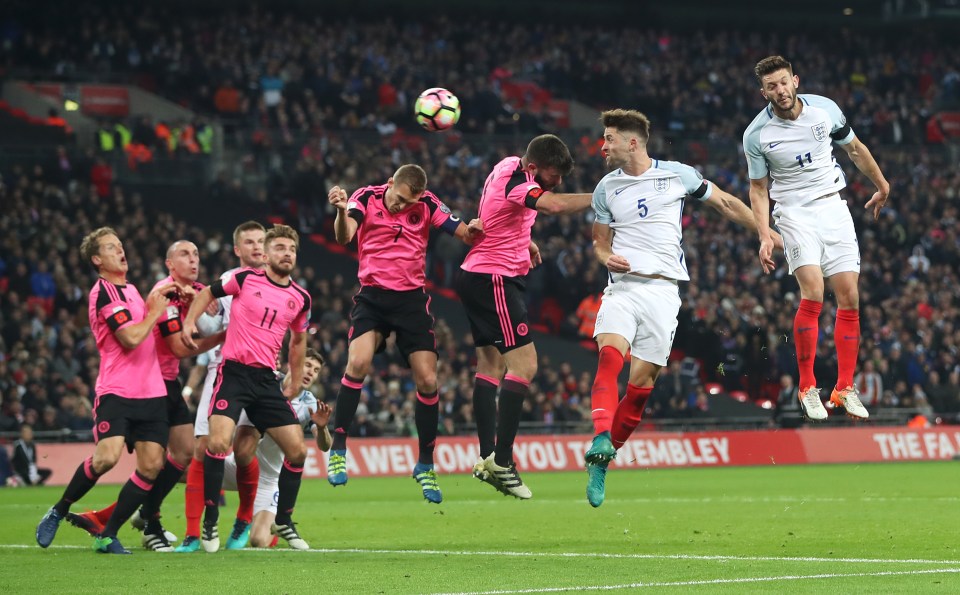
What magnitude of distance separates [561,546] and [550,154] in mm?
3210

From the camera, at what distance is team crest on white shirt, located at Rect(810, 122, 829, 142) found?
38.5 feet

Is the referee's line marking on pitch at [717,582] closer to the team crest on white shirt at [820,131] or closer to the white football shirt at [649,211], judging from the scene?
the white football shirt at [649,211]

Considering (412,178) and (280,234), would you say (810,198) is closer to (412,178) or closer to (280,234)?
(412,178)

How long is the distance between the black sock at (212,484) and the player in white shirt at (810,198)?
4.79 metres

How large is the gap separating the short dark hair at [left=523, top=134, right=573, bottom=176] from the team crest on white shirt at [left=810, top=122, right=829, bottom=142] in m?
2.01

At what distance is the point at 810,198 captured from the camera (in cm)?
1194

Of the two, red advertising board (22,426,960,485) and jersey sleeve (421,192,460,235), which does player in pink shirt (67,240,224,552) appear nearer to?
jersey sleeve (421,192,460,235)

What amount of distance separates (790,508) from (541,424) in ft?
31.9

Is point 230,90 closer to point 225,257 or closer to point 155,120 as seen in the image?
point 155,120

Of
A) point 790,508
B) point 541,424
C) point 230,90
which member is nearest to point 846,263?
point 790,508

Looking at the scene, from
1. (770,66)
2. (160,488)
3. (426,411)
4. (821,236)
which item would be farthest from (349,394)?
(770,66)

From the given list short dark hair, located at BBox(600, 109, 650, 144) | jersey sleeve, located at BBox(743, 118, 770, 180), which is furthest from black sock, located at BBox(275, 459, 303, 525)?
jersey sleeve, located at BBox(743, 118, 770, 180)

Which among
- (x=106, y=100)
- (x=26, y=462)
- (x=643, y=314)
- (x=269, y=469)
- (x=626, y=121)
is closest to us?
(x=626, y=121)

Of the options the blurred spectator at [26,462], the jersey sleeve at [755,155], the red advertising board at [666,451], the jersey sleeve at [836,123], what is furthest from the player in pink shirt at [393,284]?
the red advertising board at [666,451]
